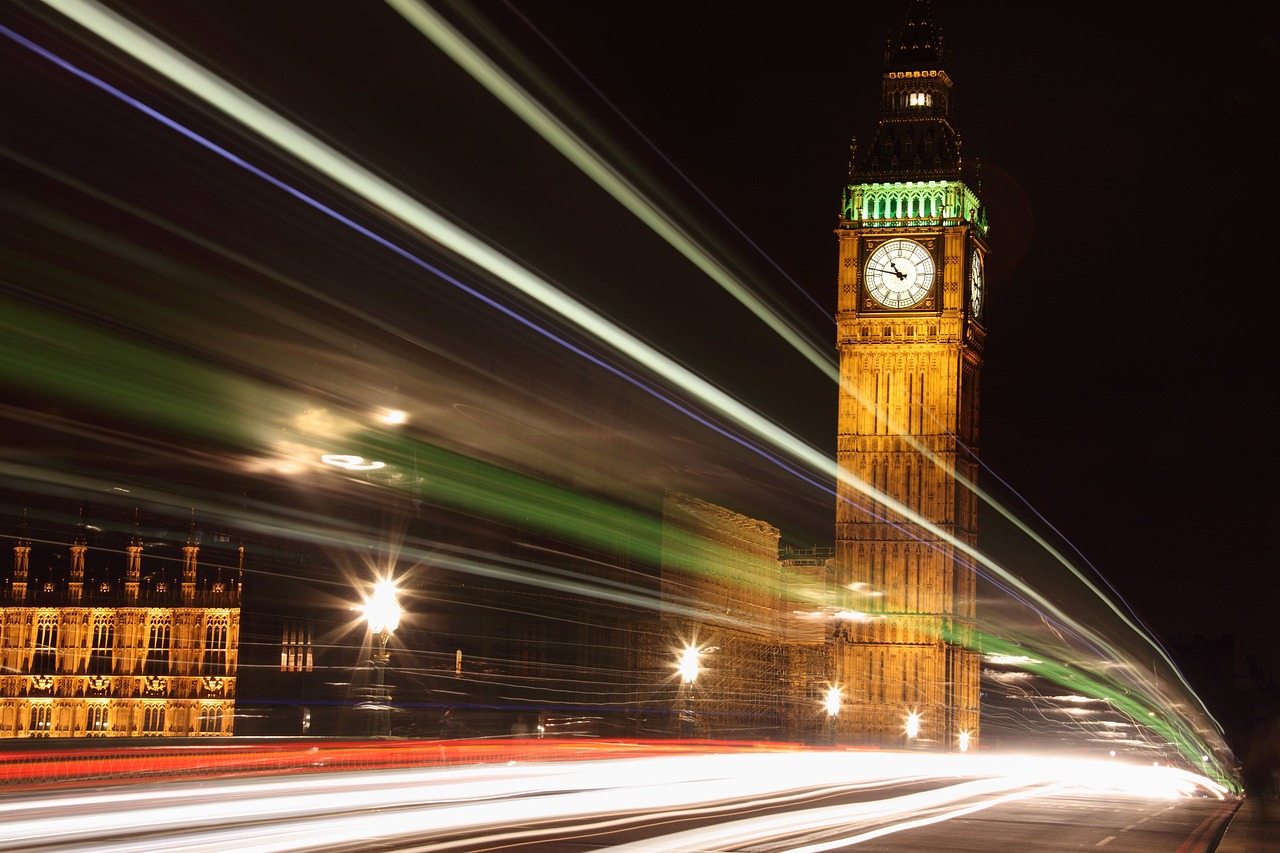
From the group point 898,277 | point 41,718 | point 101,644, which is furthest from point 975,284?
point 41,718

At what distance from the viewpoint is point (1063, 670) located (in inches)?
3172

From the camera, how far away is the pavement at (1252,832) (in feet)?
61.3

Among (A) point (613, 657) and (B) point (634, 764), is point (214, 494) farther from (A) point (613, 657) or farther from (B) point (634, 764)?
(B) point (634, 764)

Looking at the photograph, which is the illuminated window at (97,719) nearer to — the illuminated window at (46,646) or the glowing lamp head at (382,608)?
the illuminated window at (46,646)

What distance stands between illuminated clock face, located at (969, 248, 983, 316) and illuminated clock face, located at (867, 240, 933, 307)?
7.72 feet

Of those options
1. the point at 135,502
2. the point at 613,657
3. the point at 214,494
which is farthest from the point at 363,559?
the point at 613,657

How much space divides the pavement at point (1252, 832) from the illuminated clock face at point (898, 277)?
161 ft

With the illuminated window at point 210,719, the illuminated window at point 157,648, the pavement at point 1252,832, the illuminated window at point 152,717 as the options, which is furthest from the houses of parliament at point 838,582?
the pavement at point 1252,832

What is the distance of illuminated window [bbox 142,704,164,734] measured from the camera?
49812 mm

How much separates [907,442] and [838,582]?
792 centimetres

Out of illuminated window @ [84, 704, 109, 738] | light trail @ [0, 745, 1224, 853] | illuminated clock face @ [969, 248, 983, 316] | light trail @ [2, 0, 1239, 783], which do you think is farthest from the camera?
illuminated clock face @ [969, 248, 983, 316]

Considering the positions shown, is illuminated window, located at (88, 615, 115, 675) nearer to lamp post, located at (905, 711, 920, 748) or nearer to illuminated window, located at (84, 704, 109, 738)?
illuminated window, located at (84, 704, 109, 738)

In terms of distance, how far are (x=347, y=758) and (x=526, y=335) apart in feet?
175

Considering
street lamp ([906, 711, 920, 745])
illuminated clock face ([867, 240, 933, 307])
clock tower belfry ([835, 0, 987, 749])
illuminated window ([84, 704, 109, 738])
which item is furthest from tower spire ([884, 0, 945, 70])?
illuminated window ([84, 704, 109, 738])
